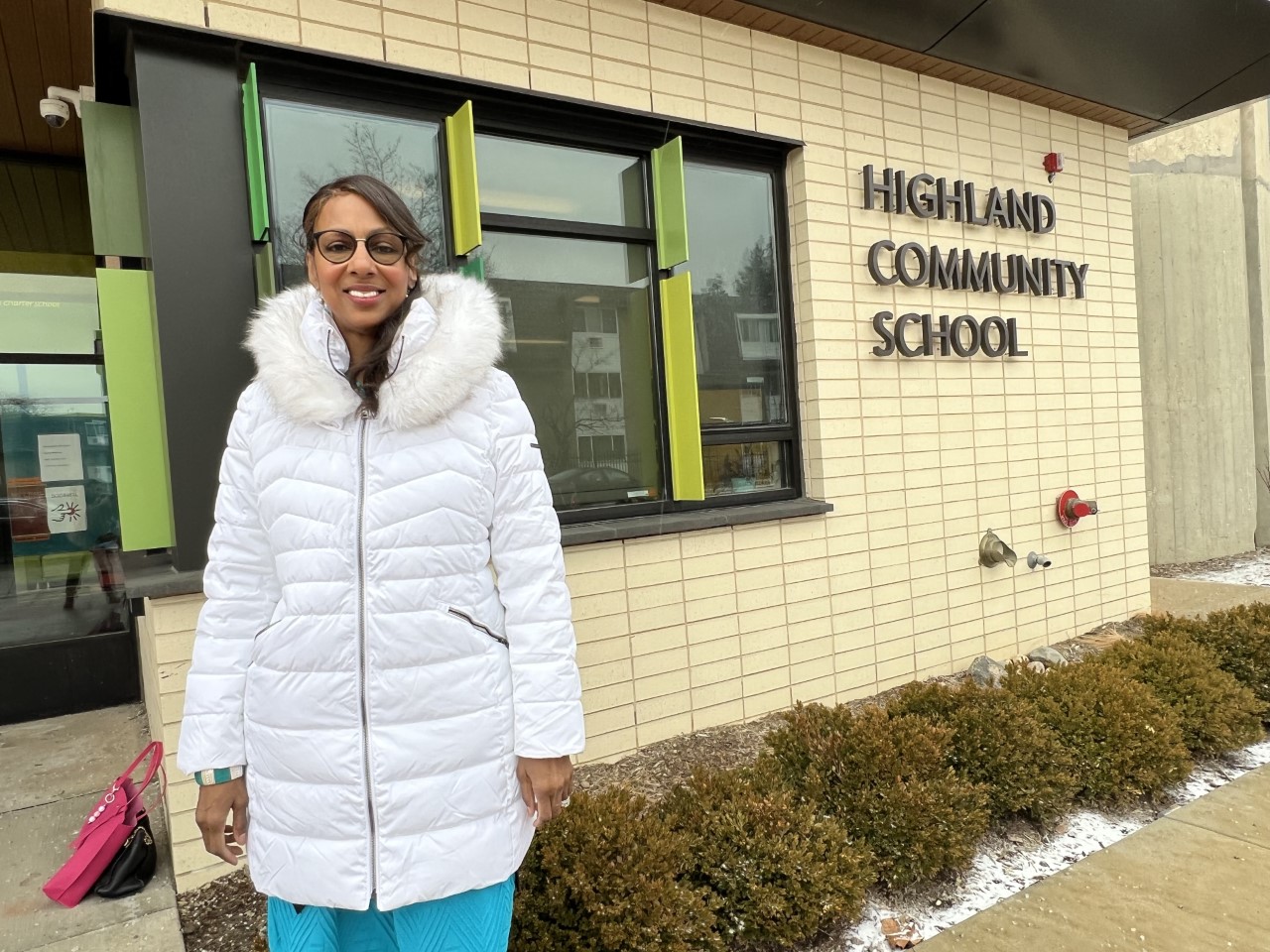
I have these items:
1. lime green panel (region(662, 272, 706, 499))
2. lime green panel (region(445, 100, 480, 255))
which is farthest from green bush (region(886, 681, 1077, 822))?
lime green panel (region(445, 100, 480, 255))

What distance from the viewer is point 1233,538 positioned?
9359 mm

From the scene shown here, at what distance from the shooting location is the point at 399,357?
62.0 inches

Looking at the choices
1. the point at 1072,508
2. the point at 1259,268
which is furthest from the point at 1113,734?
the point at 1259,268

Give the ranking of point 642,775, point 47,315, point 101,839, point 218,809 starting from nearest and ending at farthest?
1. point 218,809
2. point 101,839
3. point 642,775
4. point 47,315

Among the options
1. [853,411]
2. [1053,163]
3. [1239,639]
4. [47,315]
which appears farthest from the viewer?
[1053,163]

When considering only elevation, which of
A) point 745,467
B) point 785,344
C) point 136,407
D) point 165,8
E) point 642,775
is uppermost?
point 165,8

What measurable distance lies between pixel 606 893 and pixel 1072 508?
15.7ft

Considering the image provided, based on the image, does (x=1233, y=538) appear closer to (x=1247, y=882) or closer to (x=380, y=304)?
(x=1247, y=882)

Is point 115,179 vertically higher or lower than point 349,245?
higher

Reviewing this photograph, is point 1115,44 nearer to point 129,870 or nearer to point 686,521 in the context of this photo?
point 686,521

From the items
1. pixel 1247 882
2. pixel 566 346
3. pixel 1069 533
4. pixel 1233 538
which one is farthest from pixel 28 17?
pixel 1233 538

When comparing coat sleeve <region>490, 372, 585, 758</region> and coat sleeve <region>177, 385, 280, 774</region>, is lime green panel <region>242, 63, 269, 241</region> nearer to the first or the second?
coat sleeve <region>177, 385, 280, 774</region>

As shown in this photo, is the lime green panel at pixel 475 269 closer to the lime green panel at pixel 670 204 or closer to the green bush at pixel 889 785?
the lime green panel at pixel 670 204

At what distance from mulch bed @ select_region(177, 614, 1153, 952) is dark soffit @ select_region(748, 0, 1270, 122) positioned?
3713 mm
